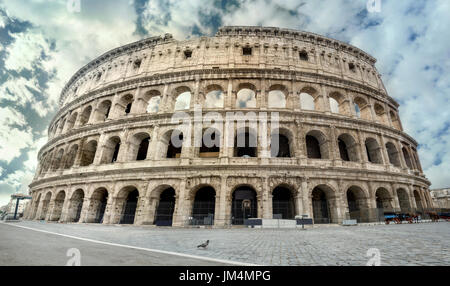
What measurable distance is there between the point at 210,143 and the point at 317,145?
1055cm

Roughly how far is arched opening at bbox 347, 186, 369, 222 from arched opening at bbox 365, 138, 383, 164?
4.09 m

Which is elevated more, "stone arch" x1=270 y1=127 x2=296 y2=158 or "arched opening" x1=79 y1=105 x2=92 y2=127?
"arched opening" x1=79 y1=105 x2=92 y2=127

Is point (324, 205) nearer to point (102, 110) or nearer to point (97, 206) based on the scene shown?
point (97, 206)

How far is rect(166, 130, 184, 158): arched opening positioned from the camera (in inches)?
691

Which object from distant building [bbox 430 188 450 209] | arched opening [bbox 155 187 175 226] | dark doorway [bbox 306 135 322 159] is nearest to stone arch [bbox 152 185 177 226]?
arched opening [bbox 155 187 175 226]

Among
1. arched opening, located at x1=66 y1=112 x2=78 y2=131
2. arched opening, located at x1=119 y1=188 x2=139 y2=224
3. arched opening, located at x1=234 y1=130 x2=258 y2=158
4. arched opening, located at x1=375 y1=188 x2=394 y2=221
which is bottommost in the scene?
arched opening, located at x1=119 y1=188 x2=139 y2=224

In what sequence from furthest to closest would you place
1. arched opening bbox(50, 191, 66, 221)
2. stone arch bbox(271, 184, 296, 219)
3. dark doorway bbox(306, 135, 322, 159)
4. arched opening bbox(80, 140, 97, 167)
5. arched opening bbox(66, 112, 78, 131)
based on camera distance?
1. arched opening bbox(66, 112, 78, 131)
2. arched opening bbox(80, 140, 97, 167)
3. arched opening bbox(50, 191, 66, 221)
4. dark doorway bbox(306, 135, 322, 159)
5. stone arch bbox(271, 184, 296, 219)

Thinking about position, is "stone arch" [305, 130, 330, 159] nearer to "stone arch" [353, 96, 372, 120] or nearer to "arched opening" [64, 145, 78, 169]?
"stone arch" [353, 96, 372, 120]

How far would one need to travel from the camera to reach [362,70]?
21969 millimetres

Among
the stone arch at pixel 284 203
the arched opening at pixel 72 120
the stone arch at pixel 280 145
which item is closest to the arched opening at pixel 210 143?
the stone arch at pixel 280 145

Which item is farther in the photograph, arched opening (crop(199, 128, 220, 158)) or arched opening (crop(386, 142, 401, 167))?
arched opening (crop(386, 142, 401, 167))

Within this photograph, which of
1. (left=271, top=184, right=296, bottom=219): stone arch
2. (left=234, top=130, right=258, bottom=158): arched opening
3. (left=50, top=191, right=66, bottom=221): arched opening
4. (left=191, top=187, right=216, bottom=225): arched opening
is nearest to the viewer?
(left=191, top=187, right=216, bottom=225): arched opening

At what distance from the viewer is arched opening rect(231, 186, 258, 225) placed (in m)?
15.5
